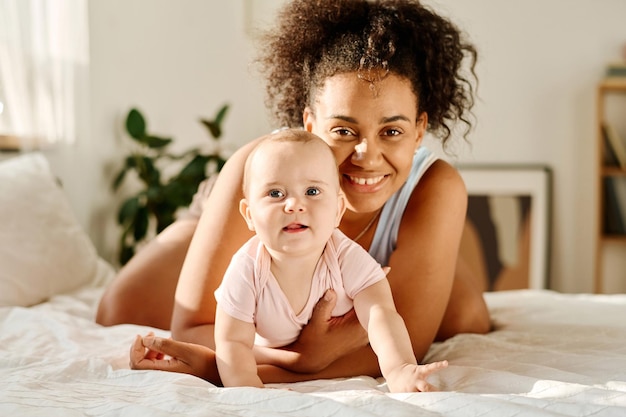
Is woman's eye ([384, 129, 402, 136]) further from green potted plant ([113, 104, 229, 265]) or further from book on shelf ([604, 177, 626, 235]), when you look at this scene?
book on shelf ([604, 177, 626, 235])

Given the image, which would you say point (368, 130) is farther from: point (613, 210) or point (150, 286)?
point (613, 210)

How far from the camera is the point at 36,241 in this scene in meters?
2.13

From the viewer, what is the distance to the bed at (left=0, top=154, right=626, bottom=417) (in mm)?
1049

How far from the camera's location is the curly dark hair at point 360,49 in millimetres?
1600

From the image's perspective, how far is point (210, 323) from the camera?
1609mm

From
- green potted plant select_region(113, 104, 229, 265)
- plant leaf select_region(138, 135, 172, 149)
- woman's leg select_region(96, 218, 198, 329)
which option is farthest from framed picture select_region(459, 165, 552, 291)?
woman's leg select_region(96, 218, 198, 329)

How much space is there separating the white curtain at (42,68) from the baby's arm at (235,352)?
1.56 metres

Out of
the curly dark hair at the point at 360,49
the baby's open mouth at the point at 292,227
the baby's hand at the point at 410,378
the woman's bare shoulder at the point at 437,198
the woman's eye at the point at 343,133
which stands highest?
the curly dark hair at the point at 360,49

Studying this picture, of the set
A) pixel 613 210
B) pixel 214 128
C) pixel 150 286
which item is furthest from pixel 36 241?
pixel 613 210

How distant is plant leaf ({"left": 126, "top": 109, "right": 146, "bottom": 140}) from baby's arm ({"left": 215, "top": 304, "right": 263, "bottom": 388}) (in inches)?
87.4

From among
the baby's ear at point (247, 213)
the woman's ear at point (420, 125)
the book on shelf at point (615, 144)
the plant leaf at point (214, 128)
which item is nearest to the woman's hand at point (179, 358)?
the baby's ear at point (247, 213)

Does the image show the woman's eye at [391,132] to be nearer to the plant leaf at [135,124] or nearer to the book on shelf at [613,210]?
the plant leaf at [135,124]

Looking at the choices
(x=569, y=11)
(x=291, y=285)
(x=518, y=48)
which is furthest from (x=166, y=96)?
(x=291, y=285)

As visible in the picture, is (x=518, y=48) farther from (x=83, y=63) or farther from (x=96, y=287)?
(x=96, y=287)
